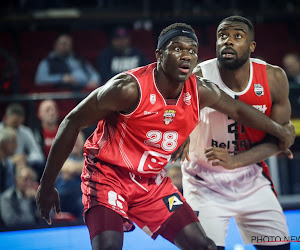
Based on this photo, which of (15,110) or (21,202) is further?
(15,110)

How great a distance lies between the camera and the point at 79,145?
5.58 m

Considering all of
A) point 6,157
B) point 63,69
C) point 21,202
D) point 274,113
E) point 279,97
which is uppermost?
point 63,69

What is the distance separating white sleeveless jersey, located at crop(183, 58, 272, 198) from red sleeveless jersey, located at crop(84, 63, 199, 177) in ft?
1.82

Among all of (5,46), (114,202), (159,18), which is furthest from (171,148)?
(5,46)

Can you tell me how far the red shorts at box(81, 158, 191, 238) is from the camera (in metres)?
3.07

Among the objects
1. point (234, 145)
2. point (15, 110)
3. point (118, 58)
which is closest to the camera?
point (234, 145)

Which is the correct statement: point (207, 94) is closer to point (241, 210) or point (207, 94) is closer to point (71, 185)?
point (241, 210)

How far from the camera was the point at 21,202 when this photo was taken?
5.36 meters

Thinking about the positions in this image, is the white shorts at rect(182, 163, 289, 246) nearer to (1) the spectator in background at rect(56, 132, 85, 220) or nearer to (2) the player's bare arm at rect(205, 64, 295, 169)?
(2) the player's bare arm at rect(205, 64, 295, 169)

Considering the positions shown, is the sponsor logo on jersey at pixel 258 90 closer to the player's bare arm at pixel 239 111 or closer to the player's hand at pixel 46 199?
the player's bare arm at pixel 239 111

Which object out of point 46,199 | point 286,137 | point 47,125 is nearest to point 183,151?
point 286,137

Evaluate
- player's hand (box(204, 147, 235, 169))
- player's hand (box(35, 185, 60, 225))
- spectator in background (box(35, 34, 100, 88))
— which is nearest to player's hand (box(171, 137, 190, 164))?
player's hand (box(204, 147, 235, 169))

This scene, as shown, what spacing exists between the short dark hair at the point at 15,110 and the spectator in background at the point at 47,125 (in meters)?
0.20

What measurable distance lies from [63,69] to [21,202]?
8.22ft
